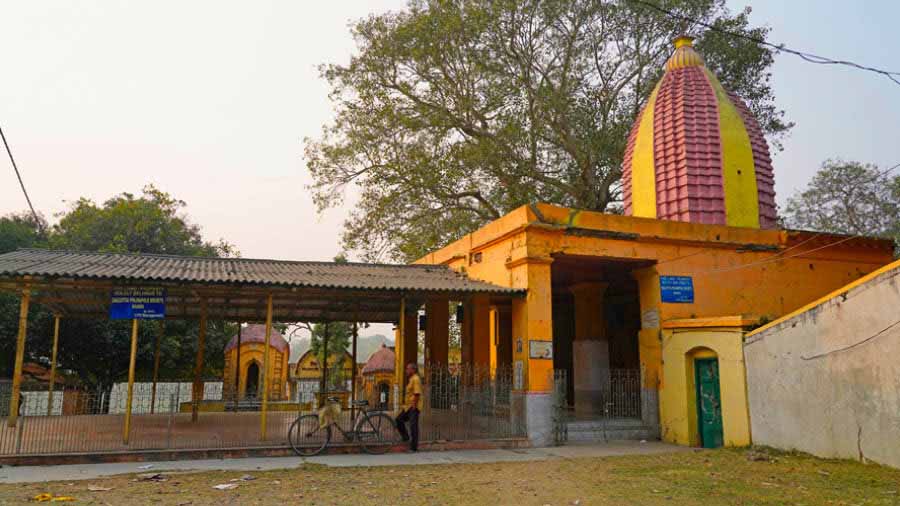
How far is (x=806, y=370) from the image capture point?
36.4 ft

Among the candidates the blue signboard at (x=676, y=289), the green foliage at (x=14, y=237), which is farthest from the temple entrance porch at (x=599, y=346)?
the green foliage at (x=14, y=237)

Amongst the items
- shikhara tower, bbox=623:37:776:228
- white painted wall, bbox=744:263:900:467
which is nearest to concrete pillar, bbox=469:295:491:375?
shikhara tower, bbox=623:37:776:228

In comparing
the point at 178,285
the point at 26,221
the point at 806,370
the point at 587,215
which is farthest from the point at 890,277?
the point at 26,221

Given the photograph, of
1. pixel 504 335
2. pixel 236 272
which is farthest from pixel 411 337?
pixel 236 272

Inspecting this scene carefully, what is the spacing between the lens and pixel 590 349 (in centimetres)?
1828

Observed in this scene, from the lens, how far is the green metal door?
1291cm

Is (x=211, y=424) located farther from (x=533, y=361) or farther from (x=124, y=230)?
(x=124, y=230)

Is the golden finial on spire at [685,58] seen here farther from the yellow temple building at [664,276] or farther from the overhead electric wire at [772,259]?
the overhead electric wire at [772,259]

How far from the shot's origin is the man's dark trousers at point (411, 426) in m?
11.5

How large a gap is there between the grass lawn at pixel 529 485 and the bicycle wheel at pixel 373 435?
162 cm

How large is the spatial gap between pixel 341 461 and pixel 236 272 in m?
4.39

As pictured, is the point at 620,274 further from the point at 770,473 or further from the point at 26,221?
the point at 26,221

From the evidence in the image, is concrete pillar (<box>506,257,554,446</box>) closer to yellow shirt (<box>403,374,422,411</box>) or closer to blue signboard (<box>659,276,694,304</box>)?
yellow shirt (<box>403,374,422,411</box>)

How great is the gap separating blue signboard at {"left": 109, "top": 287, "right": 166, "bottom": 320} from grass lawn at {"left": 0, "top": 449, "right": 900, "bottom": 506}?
10.3 feet
